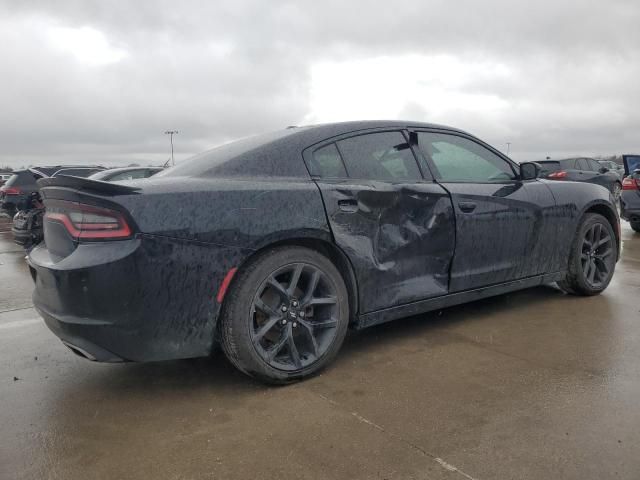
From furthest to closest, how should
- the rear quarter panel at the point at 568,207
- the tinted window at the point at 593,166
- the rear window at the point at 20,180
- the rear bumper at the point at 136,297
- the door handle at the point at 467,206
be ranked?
the tinted window at the point at 593,166 < the rear window at the point at 20,180 < the rear quarter panel at the point at 568,207 < the door handle at the point at 467,206 < the rear bumper at the point at 136,297

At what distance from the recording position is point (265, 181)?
8.98ft

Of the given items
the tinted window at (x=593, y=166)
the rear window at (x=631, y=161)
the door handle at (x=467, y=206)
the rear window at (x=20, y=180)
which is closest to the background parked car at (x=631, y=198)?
the rear window at (x=631, y=161)

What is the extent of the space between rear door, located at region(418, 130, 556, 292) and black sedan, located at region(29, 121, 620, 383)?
0.5 inches

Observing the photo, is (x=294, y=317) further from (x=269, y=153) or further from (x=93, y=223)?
(x=93, y=223)

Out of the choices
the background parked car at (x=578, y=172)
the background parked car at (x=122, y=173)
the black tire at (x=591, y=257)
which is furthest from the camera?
the background parked car at (x=578, y=172)

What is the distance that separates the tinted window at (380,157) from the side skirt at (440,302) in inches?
31.8

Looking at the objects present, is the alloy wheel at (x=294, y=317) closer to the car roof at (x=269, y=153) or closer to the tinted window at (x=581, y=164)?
the car roof at (x=269, y=153)

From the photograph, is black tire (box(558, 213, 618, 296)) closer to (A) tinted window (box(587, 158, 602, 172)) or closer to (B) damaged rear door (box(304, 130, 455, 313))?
(B) damaged rear door (box(304, 130, 455, 313))

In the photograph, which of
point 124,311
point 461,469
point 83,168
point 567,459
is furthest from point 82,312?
point 83,168

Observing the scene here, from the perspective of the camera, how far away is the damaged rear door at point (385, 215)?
2.92 metres

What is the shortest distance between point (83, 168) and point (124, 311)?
11.6 metres

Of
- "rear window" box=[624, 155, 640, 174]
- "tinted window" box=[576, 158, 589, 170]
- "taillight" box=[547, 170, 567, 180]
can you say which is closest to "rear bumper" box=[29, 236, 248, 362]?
"rear window" box=[624, 155, 640, 174]

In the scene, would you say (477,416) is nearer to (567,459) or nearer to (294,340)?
(567,459)

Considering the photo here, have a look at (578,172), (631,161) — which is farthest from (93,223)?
(578,172)
